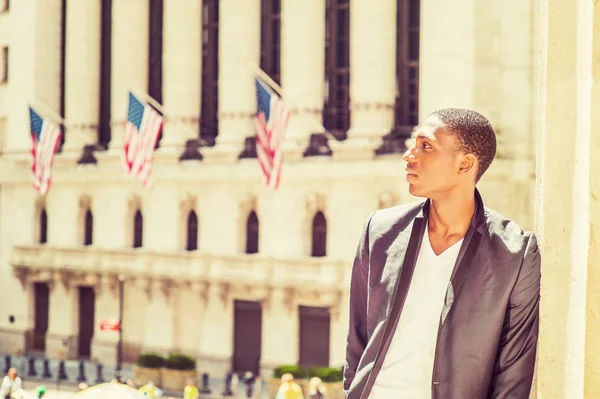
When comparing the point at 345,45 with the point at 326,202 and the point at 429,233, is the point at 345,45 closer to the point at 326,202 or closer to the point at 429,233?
the point at 326,202

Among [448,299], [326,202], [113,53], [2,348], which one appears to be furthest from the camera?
[2,348]

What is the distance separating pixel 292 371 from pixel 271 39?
45.2 feet

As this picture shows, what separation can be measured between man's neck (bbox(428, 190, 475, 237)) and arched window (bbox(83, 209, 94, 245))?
139ft

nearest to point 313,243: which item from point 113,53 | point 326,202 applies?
point 326,202

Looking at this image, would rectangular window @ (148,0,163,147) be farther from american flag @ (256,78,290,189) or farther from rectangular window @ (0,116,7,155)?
american flag @ (256,78,290,189)

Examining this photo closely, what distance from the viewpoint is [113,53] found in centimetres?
4284

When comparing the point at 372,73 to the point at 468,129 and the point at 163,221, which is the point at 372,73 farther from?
the point at 468,129

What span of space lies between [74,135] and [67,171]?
5.64ft

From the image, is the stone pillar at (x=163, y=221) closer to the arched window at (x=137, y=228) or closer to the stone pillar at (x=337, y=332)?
the arched window at (x=137, y=228)

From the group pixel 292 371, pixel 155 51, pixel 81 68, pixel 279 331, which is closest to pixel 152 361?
pixel 279 331

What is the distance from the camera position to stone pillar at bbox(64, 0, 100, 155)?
44156 mm

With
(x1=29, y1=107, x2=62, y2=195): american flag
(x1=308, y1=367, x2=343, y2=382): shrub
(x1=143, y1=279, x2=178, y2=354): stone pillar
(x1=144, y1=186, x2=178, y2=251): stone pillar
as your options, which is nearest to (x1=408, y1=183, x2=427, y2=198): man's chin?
(x1=308, y1=367, x2=343, y2=382): shrub

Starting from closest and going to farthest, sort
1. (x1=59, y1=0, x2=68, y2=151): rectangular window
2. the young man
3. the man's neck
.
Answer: the young man
the man's neck
(x1=59, y1=0, x2=68, y2=151): rectangular window

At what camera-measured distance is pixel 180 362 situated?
3600 cm
